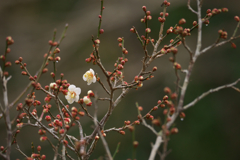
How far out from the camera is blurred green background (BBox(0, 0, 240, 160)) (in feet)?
7.48

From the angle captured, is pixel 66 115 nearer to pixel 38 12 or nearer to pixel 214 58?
pixel 214 58

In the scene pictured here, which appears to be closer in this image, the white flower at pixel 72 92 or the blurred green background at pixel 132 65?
the white flower at pixel 72 92

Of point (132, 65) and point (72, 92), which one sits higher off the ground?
point (132, 65)

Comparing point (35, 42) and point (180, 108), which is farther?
point (35, 42)

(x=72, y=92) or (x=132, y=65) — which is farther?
(x=132, y=65)

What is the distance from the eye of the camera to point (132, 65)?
8.24 ft

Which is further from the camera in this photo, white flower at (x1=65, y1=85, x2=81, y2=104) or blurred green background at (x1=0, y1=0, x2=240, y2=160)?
blurred green background at (x1=0, y1=0, x2=240, y2=160)

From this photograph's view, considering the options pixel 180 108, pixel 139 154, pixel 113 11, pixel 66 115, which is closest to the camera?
pixel 180 108

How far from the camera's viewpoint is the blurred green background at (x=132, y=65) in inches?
89.8

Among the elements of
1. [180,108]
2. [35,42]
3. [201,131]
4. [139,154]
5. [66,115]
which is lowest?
[201,131]

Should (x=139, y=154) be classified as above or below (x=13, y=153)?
below

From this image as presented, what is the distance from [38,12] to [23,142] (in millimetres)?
1619

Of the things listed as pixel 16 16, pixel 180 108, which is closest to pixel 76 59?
pixel 16 16

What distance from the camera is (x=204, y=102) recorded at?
2.30 m
